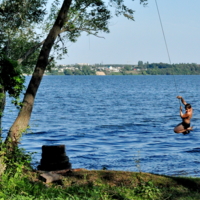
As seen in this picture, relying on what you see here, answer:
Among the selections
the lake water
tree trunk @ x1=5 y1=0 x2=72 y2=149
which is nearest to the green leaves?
tree trunk @ x1=5 y1=0 x2=72 y2=149

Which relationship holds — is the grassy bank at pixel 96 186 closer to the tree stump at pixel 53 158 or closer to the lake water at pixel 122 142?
the lake water at pixel 122 142

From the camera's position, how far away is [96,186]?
10.8 meters

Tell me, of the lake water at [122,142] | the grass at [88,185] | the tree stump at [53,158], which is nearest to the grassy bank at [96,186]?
the grass at [88,185]

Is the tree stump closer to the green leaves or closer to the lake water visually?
the lake water

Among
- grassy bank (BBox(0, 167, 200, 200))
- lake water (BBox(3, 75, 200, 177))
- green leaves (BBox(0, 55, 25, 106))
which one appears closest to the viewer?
grassy bank (BBox(0, 167, 200, 200))

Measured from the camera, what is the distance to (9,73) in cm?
1173

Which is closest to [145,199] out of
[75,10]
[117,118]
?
[75,10]

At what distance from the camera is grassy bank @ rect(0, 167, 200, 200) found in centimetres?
961

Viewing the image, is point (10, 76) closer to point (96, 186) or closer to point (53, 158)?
point (53, 158)

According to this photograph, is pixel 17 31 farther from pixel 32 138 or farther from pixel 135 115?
pixel 135 115

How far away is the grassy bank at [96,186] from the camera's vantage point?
9.61 meters

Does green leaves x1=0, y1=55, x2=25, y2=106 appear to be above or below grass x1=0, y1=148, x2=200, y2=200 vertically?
above

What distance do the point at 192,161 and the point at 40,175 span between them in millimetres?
12795

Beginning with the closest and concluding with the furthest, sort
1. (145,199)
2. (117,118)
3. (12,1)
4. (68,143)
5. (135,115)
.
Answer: (145,199), (12,1), (68,143), (117,118), (135,115)
